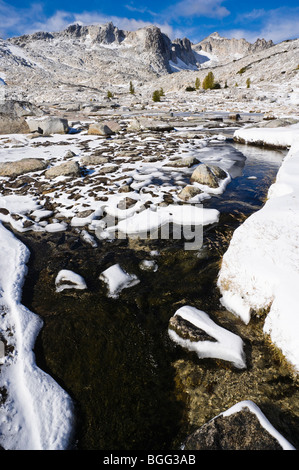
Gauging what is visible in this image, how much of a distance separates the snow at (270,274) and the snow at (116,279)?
126cm

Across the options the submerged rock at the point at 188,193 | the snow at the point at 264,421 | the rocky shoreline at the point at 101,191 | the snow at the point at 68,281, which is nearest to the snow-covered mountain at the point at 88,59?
the rocky shoreline at the point at 101,191

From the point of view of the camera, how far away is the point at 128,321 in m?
2.83

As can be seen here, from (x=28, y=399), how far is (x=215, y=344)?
5.93ft

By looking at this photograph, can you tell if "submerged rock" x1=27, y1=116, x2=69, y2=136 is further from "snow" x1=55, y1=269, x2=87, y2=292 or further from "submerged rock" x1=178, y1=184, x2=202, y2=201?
"snow" x1=55, y1=269, x2=87, y2=292

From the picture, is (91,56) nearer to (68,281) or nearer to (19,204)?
(19,204)

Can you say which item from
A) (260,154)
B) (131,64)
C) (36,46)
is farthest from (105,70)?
(260,154)

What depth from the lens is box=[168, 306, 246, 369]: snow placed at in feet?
7.59

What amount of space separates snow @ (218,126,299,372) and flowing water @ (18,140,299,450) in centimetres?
18

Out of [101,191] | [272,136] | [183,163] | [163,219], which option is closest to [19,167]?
[101,191]

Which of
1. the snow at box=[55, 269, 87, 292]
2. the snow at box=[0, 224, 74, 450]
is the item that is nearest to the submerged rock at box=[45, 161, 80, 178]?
the snow at box=[55, 269, 87, 292]

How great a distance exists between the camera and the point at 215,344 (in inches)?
94.6

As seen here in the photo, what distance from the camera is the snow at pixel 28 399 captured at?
1833 millimetres

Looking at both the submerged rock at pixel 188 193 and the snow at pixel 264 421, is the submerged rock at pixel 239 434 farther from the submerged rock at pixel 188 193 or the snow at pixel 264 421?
the submerged rock at pixel 188 193
